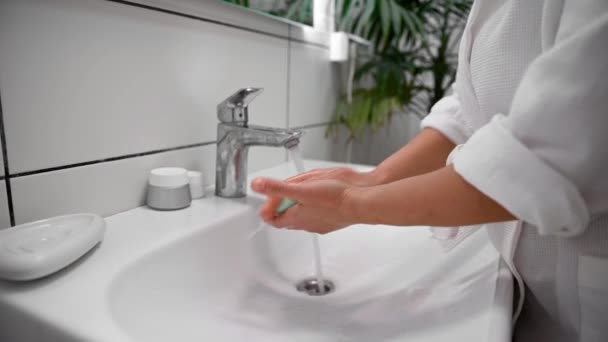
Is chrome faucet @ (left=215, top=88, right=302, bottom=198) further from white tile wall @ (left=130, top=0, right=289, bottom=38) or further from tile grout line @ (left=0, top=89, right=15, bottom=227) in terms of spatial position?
tile grout line @ (left=0, top=89, right=15, bottom=227)

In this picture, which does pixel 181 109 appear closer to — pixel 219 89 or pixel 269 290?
pixel 219 89

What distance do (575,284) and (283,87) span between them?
2.11 feet

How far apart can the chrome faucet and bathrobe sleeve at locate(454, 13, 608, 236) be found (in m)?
0.32

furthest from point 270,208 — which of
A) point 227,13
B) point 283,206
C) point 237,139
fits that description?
point 227,13

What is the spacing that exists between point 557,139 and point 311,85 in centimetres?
77

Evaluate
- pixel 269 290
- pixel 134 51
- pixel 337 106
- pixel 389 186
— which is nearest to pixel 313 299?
pixel 269 290

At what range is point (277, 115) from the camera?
851mm

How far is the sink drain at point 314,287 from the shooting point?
56cm

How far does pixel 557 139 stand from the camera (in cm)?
26

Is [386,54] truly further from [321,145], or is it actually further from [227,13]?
[227,13]

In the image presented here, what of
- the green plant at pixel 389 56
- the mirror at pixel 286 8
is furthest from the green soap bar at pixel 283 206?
the green plant at pixel 389 56

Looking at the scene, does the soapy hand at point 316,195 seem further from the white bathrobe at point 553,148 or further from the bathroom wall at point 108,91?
the bathroom wall at point 108,91

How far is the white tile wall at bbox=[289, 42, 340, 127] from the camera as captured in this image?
2.98 feet

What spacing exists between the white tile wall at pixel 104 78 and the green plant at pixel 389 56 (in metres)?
0.50
